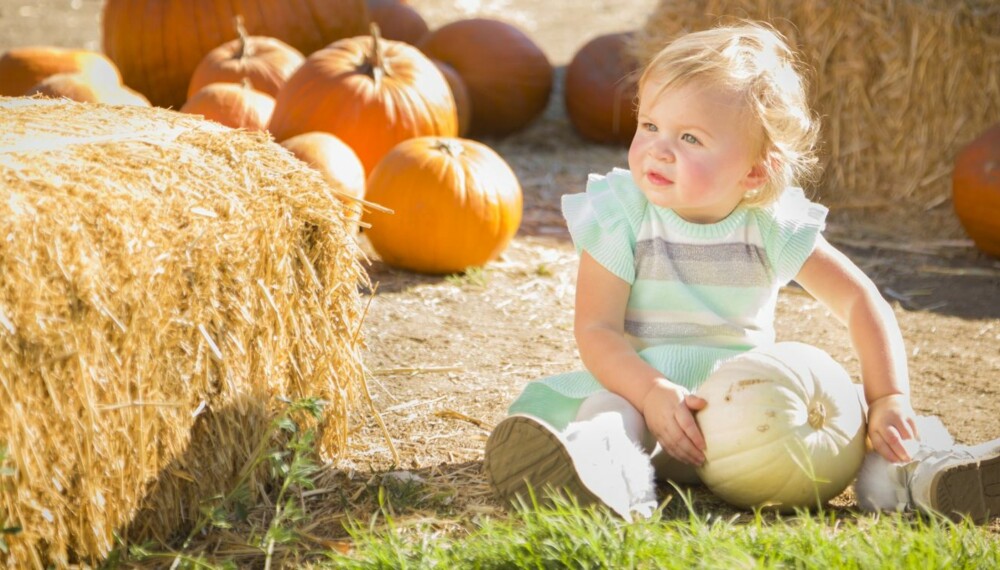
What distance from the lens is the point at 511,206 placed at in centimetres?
477

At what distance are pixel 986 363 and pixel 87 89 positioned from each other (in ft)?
13.3

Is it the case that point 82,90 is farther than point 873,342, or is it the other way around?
point 82,90

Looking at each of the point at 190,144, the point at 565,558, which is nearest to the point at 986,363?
the point at 565,558

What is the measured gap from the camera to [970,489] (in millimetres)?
2416

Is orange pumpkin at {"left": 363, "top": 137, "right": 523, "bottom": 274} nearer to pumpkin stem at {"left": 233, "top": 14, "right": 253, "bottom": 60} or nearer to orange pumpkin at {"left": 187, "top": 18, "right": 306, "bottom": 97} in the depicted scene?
orange pumpkin at {"left": 187, "top": 18, "right": 306, "bottom": 97}

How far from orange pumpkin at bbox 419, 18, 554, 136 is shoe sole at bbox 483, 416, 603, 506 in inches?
200

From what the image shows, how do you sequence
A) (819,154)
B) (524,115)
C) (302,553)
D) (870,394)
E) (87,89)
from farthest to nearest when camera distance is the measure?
(524,115)
(819,154)
(87,89)
(870,394)
(302,553)

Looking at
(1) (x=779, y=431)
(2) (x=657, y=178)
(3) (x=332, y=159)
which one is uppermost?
(2) (x=657, y=178)

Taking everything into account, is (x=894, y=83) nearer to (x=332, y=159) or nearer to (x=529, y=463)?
(x=332, y=159)

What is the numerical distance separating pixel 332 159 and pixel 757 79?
8.04ft

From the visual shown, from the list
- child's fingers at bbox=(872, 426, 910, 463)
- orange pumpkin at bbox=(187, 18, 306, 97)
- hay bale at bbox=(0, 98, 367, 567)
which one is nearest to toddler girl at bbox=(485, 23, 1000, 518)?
child's fingers at bbox=(872, 426, 910, 463)

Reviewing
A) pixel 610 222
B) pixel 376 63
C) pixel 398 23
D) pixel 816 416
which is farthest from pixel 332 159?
pixel 398 23

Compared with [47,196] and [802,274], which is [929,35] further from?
[47,196]

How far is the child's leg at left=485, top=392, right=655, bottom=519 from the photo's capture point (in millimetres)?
2316
